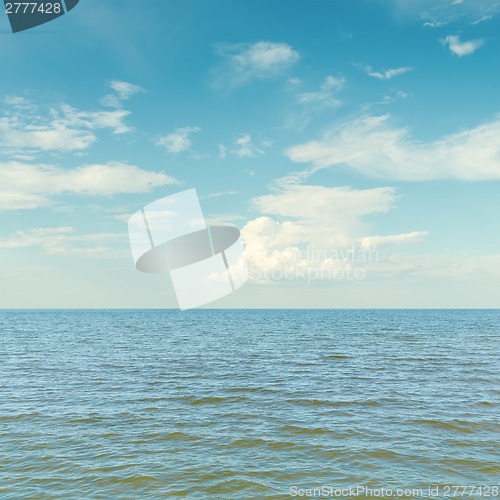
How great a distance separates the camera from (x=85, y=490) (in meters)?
12.5

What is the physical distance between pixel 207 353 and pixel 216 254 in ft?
77.1

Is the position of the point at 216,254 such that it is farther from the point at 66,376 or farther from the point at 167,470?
the point at 66,376

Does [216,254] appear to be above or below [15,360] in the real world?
above

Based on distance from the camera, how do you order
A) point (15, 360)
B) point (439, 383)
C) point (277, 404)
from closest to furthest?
point (277, 404)
point (439, 383)
point (15, 360)

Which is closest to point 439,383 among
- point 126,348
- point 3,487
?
point 3,487

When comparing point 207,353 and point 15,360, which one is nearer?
point 15,360

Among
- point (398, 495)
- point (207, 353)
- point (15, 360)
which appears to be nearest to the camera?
point (398, 495)

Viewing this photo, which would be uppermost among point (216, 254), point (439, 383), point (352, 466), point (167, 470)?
point (216, 254)

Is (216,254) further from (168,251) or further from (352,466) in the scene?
(352,466)

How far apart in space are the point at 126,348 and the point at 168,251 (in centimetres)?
3120
